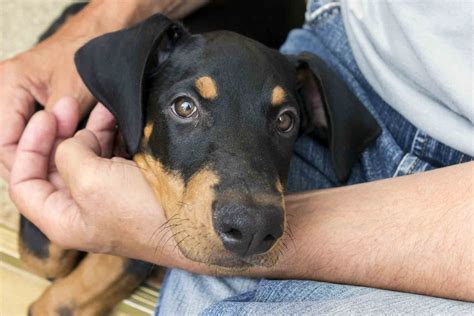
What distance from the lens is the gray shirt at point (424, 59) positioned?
1.66m

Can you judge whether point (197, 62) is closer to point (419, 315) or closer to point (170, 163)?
point (170, 163)

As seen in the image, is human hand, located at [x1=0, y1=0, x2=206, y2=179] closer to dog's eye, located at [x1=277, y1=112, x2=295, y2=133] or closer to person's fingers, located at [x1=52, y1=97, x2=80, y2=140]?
person's fingers, located at [x1=52, y1=97, x2=80, y2=140]

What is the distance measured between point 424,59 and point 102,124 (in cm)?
101

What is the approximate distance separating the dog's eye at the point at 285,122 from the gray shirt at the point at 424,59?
1.05 ft

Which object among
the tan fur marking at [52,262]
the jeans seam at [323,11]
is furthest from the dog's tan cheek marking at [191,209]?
the jeans seam at [323,11]

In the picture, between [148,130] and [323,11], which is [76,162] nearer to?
[148,130]

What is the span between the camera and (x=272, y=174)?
5.35ft

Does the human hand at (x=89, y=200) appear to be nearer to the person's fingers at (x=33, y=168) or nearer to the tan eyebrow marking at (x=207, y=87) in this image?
the person's fingers at (x=33, y=168)

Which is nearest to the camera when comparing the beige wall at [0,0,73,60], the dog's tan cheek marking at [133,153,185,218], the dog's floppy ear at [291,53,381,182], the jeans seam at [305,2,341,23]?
the dog's tan cheek marking at [133,153,185,218]

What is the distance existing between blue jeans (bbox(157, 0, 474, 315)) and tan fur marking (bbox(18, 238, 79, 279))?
0.38m

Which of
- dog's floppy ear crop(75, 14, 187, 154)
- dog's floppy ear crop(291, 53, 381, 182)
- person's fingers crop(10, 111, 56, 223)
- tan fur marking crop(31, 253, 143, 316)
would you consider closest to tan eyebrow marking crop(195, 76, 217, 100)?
dog's floppy ear crop(75, 14, 187, 154)

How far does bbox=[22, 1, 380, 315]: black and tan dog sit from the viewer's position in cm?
149

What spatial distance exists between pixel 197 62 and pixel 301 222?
55 centimetres

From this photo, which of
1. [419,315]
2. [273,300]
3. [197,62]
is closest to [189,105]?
[197,62]
